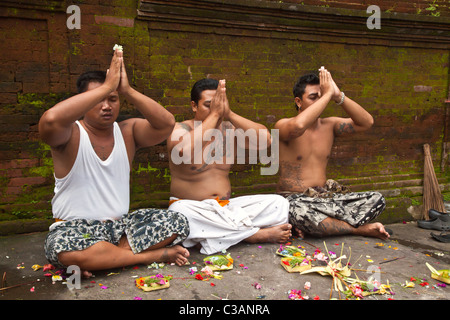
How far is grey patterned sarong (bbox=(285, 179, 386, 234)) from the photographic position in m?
4.17

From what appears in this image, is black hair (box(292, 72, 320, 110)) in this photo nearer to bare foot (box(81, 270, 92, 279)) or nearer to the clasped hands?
the clasped hands

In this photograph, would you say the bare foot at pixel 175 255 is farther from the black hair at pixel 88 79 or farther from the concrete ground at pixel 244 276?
the black hair at pixel 88 79

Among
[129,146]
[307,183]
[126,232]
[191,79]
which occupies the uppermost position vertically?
[191,79]

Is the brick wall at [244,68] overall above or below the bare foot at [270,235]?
above

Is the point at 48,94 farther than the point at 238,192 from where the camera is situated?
No

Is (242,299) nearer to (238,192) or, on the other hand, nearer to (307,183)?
(307,183)

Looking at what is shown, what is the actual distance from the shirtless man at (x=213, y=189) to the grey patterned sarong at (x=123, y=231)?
12.9 inches

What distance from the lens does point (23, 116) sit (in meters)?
4.32

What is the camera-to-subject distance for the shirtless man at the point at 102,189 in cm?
306

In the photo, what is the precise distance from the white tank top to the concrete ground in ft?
1.75

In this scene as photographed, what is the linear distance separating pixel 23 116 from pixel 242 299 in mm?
3128

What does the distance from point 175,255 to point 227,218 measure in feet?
2.28

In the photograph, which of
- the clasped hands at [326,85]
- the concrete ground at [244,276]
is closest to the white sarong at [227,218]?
the concrete ground at [244,276]

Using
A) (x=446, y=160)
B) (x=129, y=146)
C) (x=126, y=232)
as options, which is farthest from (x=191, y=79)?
(x=446, y=160)
